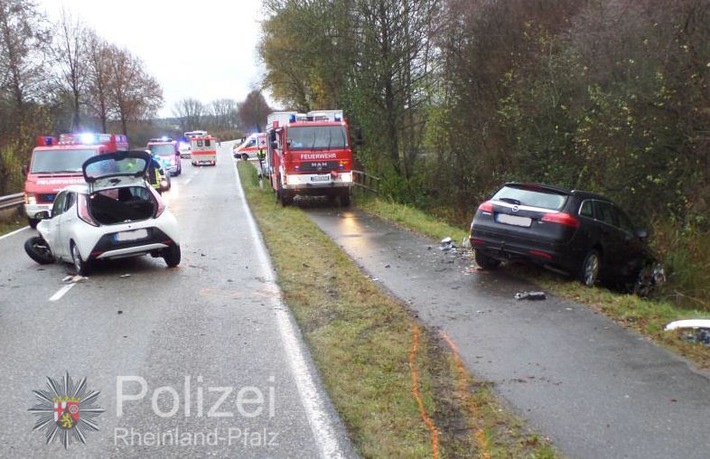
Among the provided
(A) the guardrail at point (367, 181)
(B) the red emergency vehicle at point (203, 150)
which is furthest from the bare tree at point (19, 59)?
(B) the red emergency vehicle at point (203, 150)

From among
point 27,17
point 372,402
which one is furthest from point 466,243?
point 27,17

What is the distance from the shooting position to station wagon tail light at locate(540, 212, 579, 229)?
28.3 feet

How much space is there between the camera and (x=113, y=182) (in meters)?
10.3

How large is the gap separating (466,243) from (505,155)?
616cm

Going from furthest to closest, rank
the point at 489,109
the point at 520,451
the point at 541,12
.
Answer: the point at 489,109 → the point at 541,12 → the point at 520,451

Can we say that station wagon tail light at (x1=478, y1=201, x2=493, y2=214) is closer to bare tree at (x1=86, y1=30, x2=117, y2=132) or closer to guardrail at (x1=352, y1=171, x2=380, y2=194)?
guardrail at (x1=352, y1=171, x2=380, y2=194)

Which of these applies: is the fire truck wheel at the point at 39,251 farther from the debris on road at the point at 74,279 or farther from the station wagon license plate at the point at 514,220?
the station wagon license plate at the point at 514,220

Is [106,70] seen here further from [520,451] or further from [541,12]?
[520,451]

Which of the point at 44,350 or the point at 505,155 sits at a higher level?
the point at 505,155

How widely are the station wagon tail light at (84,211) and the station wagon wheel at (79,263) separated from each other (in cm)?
49

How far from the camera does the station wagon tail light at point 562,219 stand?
28.3ft

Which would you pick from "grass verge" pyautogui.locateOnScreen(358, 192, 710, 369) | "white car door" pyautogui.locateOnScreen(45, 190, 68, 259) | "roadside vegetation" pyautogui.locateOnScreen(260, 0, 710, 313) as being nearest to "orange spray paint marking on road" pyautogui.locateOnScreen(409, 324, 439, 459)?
"grass verge" pyautogui.locateOnScreen(358, 192, 710, 369)

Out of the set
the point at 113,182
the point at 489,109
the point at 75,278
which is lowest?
the point at 75,278

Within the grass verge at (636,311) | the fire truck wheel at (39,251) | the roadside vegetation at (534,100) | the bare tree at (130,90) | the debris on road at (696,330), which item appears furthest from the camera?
the bare tree at (130,90)
